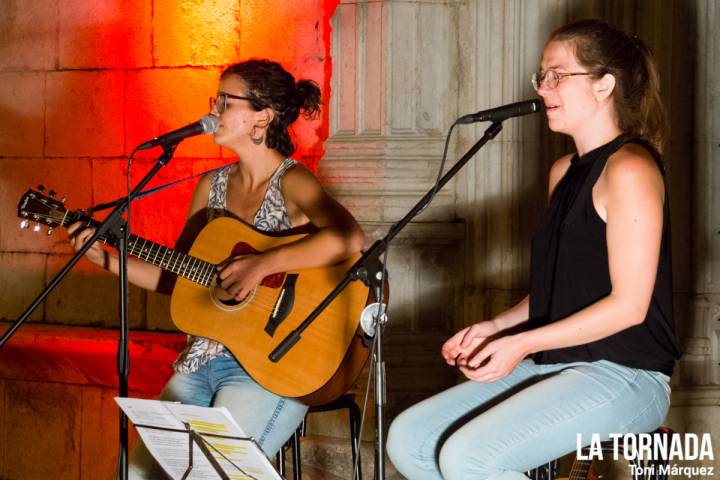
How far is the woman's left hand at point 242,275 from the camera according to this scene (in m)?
3.82

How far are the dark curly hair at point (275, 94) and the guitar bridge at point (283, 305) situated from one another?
51 centimetres

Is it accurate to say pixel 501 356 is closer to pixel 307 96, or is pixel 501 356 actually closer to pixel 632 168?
pixel 632 168

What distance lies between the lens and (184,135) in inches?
136

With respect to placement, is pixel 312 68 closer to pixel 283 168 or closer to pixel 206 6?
pixel 206 6

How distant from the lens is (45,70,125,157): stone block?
652 cm

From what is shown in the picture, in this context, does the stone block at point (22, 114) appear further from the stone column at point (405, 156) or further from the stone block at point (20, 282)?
the stone column at point (405, 156)

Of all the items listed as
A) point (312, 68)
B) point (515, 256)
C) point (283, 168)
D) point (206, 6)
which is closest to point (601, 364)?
point (283, 168)

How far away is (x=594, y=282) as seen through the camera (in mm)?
3145

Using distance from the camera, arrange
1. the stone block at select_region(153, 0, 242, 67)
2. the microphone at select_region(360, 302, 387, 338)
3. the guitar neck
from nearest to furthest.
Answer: the microphone at select_region(360, 302, 387, 338) < the guitar neck < the stone block at select_region(153, 0, 242, 67)

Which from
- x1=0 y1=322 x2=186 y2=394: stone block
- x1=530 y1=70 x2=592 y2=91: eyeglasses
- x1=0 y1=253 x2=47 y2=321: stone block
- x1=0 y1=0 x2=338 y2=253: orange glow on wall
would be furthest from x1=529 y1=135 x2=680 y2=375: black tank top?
x1=0 y1=253 x2=47 y2=321: stone block

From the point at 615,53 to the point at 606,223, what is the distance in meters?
0.48

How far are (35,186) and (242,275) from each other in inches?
128

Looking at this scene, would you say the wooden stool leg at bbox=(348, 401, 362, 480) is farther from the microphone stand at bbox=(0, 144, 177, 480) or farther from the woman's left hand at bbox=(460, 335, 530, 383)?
the woman's left hand at bbox=(460, 335, 530, 383)

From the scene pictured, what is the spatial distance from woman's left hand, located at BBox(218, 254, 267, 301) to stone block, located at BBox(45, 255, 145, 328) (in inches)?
106
